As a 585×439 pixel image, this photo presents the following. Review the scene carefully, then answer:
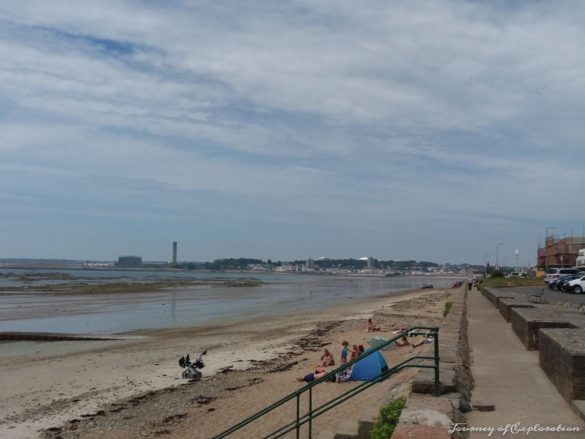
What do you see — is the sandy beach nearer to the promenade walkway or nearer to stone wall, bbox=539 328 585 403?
the promenade walkway

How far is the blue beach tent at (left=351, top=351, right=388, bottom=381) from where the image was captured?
40.7ft

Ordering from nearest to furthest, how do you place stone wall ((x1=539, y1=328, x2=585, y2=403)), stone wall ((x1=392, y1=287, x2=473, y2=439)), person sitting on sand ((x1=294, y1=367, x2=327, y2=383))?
1. stone wall ((x1=392, y1=287, x2=473, y2=439))
2. stone wall ((x1=539, y1=328, x2=585, y2=403))
3. person sitting on sand ((x1=294, y1=367, x2=327, y2=383))

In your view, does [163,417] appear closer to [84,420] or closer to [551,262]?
[84,420]

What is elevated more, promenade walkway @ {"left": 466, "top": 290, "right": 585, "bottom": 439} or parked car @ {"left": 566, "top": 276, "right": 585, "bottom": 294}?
parked car @ {"left": 566, "top": 276, "right": 585, "bottom": 294}

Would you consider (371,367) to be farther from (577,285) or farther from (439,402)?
(577,285)

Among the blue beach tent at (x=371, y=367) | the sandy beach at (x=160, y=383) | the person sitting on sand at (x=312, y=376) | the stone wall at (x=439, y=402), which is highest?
the stone wall at (x=439, y=402)

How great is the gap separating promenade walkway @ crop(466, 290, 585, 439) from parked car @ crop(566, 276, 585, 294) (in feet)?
75.5

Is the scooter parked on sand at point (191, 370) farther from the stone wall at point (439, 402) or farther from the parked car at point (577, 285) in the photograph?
the parked car at point (577, 285)

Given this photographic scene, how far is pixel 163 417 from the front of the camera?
518 inches

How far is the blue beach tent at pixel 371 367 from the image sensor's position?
1239 cm

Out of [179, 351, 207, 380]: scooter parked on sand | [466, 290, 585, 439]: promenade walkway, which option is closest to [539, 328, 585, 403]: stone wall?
[466, 290, 585, 439]: promenade walkway

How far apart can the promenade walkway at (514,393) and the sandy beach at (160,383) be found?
3.94ft

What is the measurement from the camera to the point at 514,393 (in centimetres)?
763

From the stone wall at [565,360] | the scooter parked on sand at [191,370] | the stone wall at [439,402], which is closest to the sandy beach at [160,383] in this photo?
the scooter parked on sand at [191,370]
